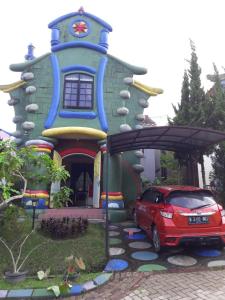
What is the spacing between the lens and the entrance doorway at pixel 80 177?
13945 millimetres

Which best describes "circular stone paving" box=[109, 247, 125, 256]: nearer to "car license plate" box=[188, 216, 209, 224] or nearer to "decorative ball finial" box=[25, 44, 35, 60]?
"car license plate" box=[188, 216, 209, 224]

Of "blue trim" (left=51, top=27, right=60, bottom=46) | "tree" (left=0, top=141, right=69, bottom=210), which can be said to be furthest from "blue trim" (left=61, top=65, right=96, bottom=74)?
"tree" (left=0, top=141, right=69, bottom=210)

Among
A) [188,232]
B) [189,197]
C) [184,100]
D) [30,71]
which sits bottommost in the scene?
[188,232]

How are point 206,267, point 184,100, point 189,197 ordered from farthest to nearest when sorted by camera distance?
1. point 184,100
2. point 189,197
3. point 206,267

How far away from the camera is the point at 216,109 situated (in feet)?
43.1

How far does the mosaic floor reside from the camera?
6.21 meters

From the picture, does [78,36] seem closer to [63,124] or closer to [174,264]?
[63,124]

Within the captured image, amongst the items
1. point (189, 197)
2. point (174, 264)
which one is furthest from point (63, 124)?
point (174, 264)

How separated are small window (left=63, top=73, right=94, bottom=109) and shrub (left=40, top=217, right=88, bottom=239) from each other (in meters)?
6.27

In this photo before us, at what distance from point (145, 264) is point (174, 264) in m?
0.71

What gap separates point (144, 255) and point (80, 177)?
793 cm

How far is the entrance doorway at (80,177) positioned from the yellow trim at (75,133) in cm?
215

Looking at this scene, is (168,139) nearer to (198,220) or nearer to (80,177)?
(198,220)

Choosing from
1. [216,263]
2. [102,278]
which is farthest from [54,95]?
[216,263]
